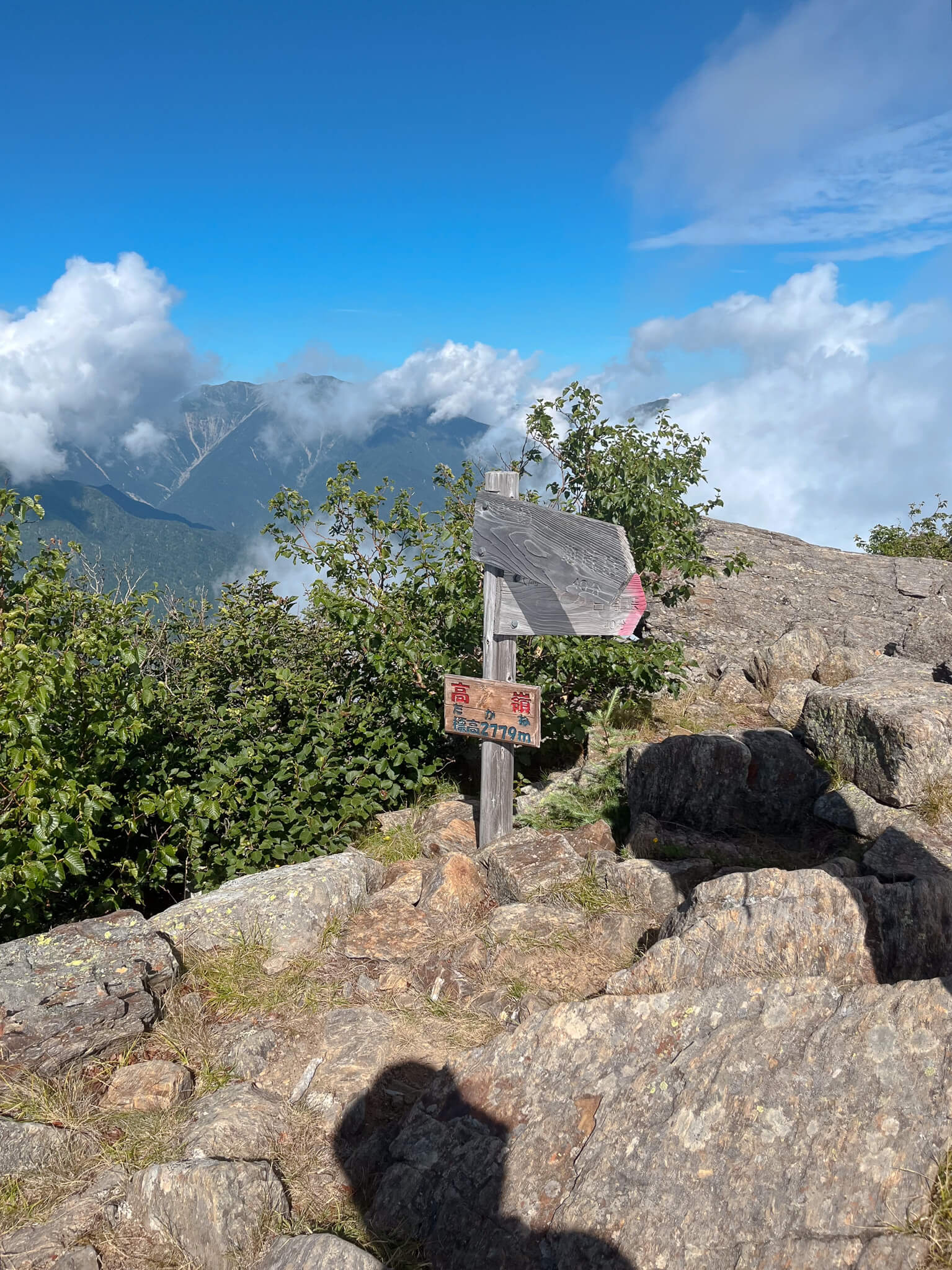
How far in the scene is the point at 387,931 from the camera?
6078mm

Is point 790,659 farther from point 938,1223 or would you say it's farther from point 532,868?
point 938,1223

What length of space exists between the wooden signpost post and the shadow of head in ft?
10.8

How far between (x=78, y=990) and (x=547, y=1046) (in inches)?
116

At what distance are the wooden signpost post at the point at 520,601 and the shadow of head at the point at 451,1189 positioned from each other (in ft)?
10.8

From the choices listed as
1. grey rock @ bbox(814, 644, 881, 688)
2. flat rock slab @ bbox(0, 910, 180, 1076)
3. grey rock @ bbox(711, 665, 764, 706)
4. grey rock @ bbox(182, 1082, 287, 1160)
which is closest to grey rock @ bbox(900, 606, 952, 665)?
grey rock @ bbox(814, 644, 881, 688)

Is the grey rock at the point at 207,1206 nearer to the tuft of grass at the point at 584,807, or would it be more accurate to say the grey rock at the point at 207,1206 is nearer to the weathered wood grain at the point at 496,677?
the weathered wood grain at the point at 496,677

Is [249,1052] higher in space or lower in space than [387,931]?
lower

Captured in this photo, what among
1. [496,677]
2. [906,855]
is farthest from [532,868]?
[906,855]

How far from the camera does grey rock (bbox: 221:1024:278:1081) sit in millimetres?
4594

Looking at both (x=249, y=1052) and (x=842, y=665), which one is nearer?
(x=249, y=1052)

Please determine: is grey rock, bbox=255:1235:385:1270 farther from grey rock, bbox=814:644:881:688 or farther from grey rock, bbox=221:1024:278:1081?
grey rock, bbox=814:644:881:688

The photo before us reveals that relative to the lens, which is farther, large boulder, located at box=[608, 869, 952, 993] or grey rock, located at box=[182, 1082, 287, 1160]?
large boulder, located at box=[608, 869, 952, 993]

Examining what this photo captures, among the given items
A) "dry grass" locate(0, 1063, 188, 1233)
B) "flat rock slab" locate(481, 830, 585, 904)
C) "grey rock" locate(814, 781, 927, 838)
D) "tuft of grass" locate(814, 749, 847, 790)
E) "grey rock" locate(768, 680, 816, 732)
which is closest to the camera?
"dry grass" locate(0, 1063, 188, 1233)

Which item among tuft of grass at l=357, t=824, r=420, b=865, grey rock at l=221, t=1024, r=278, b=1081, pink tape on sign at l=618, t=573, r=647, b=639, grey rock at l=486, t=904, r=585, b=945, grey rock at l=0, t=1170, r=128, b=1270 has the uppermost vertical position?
pink tape on sign at l=618, t=573, r=647, b=639
